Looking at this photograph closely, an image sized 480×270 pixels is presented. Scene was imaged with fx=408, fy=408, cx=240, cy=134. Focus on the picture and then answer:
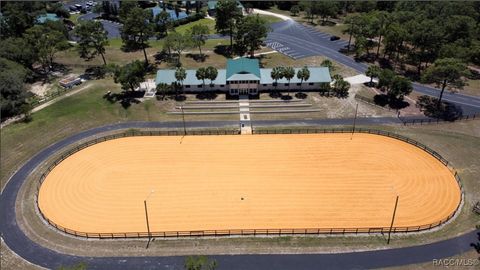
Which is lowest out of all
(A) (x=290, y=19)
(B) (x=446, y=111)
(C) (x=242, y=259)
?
(C) (x=242, y=259)

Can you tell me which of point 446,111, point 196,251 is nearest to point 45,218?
point 196,251

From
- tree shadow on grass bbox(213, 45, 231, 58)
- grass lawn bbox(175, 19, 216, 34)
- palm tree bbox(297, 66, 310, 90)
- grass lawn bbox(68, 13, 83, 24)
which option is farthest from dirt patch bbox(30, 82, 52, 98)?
palm tree bbox(297, 66, 310, 90)

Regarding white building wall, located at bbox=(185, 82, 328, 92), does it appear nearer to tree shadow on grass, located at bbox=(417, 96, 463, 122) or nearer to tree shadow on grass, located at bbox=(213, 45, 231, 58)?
tree shadow on grass, located at bbox=(213, 45, 231, 58)

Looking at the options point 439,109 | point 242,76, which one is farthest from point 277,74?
point 439,109

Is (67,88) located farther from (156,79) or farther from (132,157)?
(132,157)

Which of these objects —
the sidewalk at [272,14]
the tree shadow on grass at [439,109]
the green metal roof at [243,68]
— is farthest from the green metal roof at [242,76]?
the sidewalk at [272,14]

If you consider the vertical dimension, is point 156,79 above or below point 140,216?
above

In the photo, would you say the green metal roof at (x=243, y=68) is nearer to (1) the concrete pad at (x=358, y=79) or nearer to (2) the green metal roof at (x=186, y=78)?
(2) the green metal roof at (x=186, y=78)
